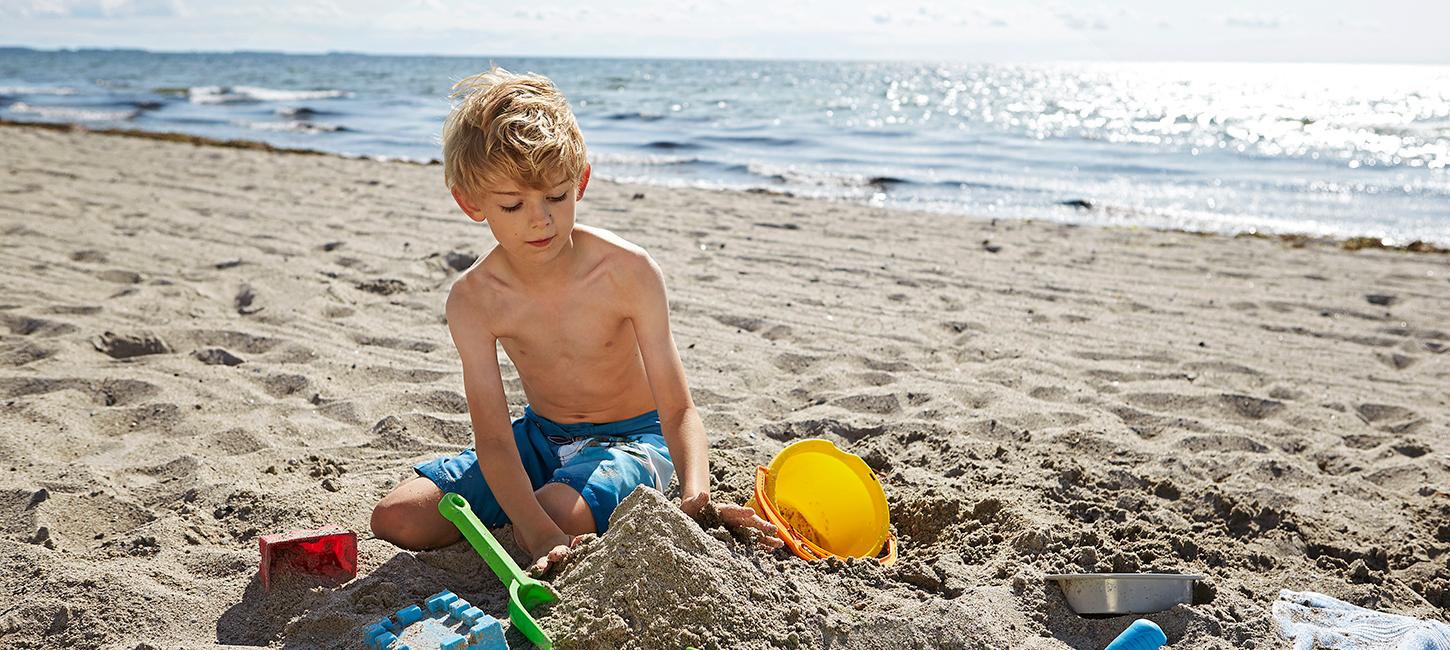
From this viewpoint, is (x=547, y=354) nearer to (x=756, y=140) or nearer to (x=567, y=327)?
(x=567, y=327)

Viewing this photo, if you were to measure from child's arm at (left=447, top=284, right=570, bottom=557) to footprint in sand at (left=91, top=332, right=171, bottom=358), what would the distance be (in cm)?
179

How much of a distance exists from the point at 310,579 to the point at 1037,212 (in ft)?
24.3

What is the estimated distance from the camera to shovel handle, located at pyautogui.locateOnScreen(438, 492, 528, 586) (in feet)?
6.67

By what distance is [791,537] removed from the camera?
230 centimetres

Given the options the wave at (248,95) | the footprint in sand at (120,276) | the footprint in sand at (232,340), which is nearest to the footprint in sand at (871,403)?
the footprint in sand at (232,340)

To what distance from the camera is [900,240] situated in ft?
20.7

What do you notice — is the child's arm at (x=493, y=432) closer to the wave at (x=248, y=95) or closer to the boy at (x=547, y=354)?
the boy at (x=547, y=354)

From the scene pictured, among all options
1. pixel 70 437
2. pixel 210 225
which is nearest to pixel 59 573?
pixel 70 437

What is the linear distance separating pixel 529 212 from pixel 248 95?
23.2 metres

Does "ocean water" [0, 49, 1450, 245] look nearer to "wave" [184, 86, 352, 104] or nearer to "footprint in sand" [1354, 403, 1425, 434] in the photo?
"wave" [184, 86, 352, 104]

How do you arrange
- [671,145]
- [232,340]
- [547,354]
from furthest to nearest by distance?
[671,145], [232,340], [547,354]

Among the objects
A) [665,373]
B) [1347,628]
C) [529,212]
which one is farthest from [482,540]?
[1347,628]

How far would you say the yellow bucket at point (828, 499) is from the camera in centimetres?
246

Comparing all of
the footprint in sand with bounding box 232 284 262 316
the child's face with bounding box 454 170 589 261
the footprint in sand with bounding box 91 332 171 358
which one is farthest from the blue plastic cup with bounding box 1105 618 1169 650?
the footprint in sand with bounding box 232 284 262 316
